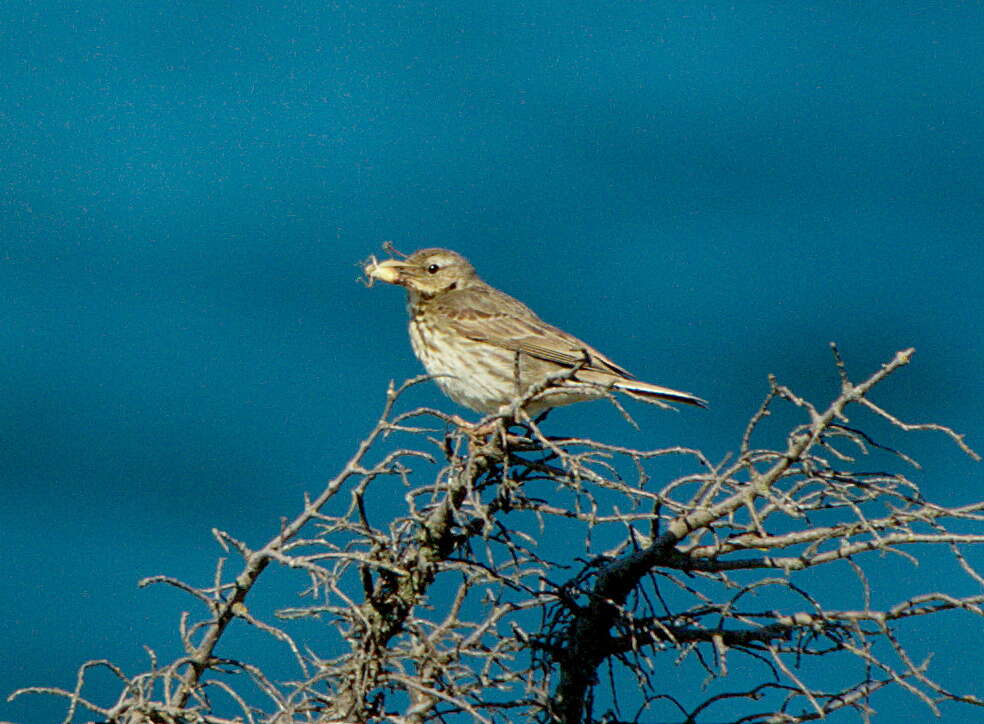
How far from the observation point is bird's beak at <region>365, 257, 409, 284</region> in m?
5.97

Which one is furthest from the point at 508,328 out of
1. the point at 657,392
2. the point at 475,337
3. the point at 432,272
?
the point at 657,392

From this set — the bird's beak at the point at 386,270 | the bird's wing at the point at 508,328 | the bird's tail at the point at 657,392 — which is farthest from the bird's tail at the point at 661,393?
the bird's beak at the point at 386,270

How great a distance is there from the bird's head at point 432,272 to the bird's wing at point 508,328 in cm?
9

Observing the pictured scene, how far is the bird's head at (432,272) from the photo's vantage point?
6.44 m

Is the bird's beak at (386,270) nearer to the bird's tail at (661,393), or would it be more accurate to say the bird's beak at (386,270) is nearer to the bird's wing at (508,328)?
the bird's wing at (508,328)

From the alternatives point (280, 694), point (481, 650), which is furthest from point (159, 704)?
point (481, 650)

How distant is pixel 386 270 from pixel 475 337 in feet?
1.87

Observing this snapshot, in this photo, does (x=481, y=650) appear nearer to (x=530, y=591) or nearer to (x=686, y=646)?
(x=530, y=591)

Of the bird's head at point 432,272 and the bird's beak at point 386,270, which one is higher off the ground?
the bird's head at point 432,272

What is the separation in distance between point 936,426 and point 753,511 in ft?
1.52

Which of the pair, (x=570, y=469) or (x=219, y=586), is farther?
(x=570, y=469)

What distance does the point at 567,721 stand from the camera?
329cm

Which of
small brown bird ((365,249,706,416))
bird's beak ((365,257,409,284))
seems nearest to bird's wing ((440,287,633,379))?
small brown bird ((365,249,706,416))

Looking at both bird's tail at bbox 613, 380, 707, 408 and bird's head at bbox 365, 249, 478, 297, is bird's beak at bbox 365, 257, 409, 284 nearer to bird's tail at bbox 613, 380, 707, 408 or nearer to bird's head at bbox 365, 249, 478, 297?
bird's head at bbox 365, 249, 478, 297
